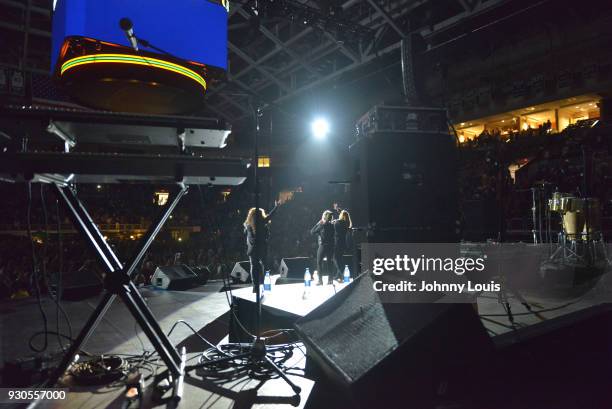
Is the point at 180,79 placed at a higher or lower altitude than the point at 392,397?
higher

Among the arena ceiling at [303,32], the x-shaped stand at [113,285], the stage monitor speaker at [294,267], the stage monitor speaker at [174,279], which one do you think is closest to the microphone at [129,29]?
the x-shaped stand at [113,285]

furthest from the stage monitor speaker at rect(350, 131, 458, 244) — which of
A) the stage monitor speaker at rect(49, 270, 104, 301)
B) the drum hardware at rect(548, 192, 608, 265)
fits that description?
the stage monitor speaker at rect(49, 270, 104, 301)

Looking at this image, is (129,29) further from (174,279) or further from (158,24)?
(174,279)

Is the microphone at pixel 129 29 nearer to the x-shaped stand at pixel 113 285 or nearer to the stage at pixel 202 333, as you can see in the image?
the x-shaped stand at pixel 113 285

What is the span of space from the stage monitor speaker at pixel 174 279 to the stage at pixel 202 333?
32 cm

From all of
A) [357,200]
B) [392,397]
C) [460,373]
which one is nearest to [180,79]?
[392,397]

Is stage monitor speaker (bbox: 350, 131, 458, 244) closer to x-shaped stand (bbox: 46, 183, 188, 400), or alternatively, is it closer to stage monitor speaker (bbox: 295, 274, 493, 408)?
stage monitor speaker (bbox: 295, 274, 493, 408)

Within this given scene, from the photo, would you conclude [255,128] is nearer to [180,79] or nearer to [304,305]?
[180,79]

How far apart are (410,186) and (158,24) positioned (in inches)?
127

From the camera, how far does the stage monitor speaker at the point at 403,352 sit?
4.90 ft

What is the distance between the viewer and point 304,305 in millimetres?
3598

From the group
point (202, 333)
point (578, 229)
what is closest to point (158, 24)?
point (202, 333)

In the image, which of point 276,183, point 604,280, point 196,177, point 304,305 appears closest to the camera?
point 196,177

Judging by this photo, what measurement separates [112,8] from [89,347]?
8.32 ft
